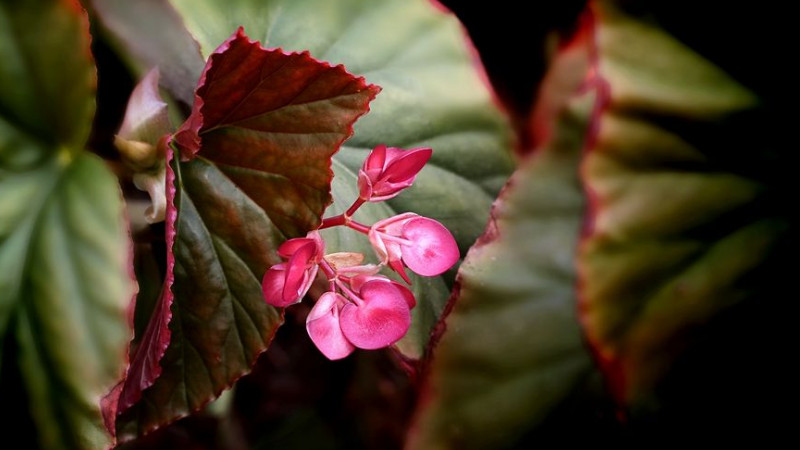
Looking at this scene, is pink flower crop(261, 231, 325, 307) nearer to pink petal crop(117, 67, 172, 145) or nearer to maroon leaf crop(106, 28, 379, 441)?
maroon leaf crop(106, 28, 379, 441)

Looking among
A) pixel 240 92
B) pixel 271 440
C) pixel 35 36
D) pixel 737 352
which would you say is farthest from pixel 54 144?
pixel 737 352

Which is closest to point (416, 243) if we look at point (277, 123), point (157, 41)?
point (277, 123)

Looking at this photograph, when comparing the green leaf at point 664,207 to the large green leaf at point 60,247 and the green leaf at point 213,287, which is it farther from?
the large green leaf at point 60,247

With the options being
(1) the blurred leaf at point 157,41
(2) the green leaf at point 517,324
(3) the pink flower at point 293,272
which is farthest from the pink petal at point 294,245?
(1) the blurred leaf at point 157,41

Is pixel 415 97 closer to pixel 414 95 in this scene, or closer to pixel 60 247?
pixel 414 95

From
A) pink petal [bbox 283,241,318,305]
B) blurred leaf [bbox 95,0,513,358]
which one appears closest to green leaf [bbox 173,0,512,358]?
blurred leaf [bbox 95,0,513,358]

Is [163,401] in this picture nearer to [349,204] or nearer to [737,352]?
[349,204]

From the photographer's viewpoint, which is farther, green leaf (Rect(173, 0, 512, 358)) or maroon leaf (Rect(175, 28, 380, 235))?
green leaf (Rect(173, 0, 512, 358))
